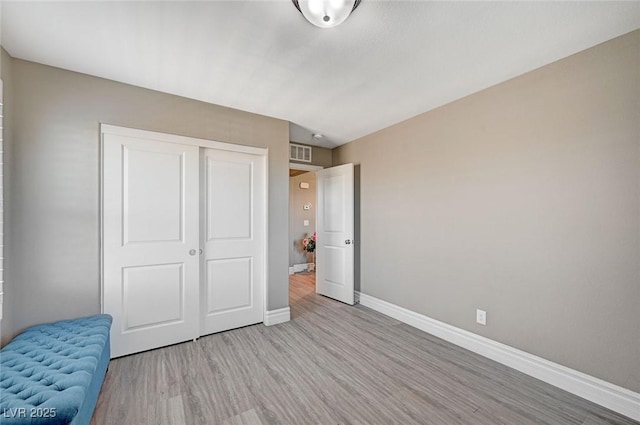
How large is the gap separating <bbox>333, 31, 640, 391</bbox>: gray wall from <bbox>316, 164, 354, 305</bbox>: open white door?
88cm

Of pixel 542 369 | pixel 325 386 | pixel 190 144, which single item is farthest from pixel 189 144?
pixel 542 369

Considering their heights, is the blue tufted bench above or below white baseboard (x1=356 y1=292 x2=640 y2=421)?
above

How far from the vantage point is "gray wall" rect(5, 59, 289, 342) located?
2.04 metres

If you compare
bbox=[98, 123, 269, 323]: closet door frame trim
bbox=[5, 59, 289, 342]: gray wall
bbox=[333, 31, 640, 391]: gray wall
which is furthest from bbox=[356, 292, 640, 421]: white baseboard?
bbox=[5, 59, 289, 342]: gray wall

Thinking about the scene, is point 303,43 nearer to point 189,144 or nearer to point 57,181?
point 189,144

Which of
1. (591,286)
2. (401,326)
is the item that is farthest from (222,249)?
(591,286)

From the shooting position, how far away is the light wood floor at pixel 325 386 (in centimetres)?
173

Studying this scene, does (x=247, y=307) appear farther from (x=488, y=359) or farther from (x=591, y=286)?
(x=591, y=286)

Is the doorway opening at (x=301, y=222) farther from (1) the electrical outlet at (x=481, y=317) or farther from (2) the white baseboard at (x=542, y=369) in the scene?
(1) the electrical outlet at (x=481, y=317)

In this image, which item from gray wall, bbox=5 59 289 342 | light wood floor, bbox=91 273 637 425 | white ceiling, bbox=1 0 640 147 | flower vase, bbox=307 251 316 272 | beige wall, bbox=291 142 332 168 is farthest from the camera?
flower vase, bbox=307 251 316 272

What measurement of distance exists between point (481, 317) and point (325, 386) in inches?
62.7

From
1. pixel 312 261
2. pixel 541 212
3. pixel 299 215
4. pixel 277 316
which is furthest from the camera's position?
pixel 312 261

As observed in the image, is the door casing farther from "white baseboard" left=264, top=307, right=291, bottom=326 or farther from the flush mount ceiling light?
the flush mount ceiling light

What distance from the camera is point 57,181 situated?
2170 mm
